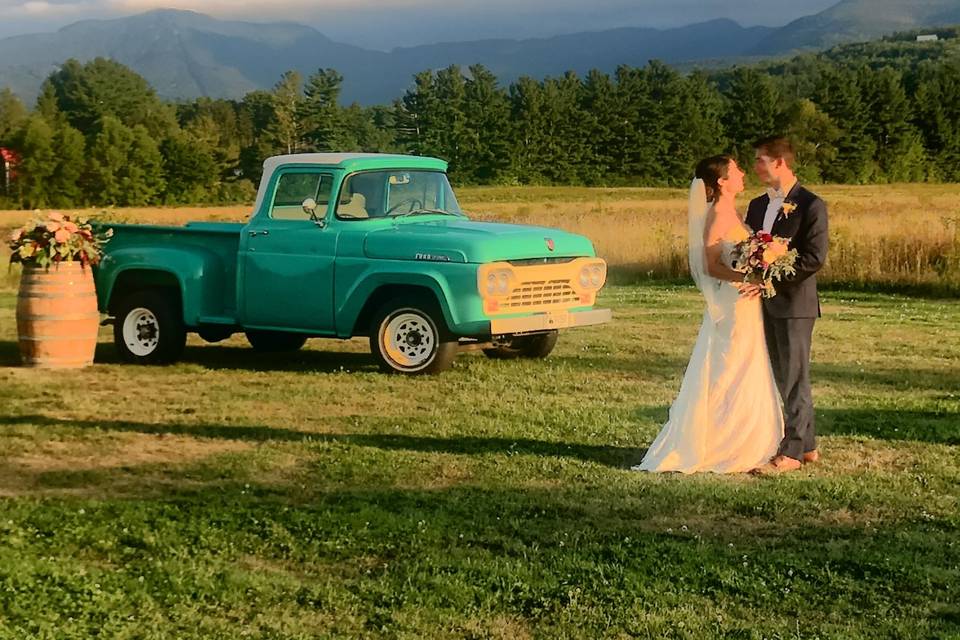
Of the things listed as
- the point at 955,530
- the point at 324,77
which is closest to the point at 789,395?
the point at 955,530

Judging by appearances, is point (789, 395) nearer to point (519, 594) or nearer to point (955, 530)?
point (955, 530)

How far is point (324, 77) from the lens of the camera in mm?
88250

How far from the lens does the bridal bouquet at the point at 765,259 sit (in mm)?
7406

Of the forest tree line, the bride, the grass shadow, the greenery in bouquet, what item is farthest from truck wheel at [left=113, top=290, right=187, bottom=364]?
the forest tree line

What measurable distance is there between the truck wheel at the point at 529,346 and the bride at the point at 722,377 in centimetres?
511

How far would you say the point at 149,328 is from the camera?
13062 mm

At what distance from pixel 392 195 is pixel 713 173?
5.15 meters

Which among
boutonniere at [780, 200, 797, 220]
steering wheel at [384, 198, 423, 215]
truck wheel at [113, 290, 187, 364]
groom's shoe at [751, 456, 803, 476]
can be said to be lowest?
groom's shoe at [751, 456, 803, 476]

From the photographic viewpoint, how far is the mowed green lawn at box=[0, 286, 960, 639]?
516 centimetres

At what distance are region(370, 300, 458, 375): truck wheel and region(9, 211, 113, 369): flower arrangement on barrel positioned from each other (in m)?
3.07

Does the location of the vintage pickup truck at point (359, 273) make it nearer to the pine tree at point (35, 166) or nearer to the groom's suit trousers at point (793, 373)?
the groom's suit trousers at point (793, 373)

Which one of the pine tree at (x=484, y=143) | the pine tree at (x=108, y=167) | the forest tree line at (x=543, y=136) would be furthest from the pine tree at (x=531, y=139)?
the pine tree at (x=108, y=167)

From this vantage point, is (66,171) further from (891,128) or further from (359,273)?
(359,273)

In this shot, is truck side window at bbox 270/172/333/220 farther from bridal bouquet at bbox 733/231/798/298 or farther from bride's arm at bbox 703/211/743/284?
bridal bouquet at bbox 733/231/798/298
